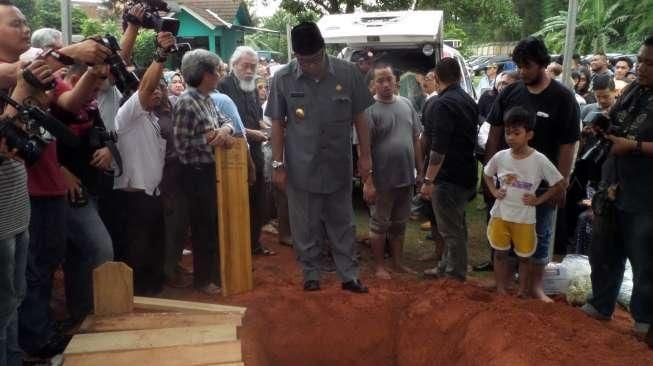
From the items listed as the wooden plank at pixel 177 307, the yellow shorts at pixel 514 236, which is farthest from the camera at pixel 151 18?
the yellow shorts at pixel 514 236

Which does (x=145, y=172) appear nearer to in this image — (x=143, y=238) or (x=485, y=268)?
(x=143, y=238)

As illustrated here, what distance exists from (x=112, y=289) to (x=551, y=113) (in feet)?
9.97

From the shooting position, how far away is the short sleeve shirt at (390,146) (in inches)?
192

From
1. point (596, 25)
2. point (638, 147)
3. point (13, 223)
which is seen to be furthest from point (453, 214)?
point (596, 25)

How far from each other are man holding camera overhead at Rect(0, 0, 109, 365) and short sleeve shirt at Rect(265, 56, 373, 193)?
1492 millimetres

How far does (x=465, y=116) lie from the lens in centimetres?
464

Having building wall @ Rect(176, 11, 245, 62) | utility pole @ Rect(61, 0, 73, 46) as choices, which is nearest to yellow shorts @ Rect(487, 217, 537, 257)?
utility pole @ Rect(61, 0, 73, 46)

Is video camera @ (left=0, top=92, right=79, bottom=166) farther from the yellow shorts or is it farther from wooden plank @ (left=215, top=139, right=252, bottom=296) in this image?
the yellow shorts

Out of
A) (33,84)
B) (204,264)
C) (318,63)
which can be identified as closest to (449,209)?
(318,63)

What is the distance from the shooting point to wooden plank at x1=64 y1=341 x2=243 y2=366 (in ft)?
9.24

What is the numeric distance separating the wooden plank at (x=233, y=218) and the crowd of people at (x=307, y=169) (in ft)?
0.46

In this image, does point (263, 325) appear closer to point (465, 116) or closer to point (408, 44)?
point (465, 116)

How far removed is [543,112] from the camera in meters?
4.17

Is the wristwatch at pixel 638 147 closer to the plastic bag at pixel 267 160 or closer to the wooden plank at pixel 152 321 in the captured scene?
the wooden plank at pixel 152 321
